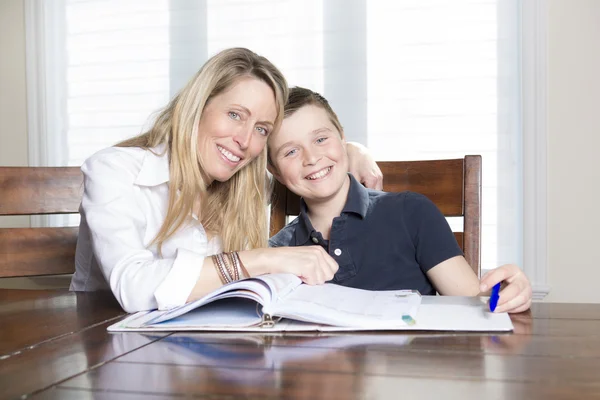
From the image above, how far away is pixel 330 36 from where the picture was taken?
2.80 meters

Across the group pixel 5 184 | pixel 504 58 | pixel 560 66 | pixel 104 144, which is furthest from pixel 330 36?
pixel 5 184

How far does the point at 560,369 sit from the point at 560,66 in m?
2.19

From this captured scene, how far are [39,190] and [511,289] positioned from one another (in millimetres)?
1127

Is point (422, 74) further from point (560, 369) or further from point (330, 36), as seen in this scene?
point (560, 369)

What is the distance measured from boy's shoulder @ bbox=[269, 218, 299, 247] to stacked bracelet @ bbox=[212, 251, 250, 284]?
50 centimetres

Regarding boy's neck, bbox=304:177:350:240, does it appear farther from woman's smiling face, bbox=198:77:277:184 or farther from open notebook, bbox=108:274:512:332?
open notebook, bbox=108:274:512:332

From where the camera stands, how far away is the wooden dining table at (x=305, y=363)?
515mm

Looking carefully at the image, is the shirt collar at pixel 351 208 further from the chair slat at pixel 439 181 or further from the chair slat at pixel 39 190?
the chair slat at pixel 39 190

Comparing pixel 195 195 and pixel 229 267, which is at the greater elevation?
pixel 195 195

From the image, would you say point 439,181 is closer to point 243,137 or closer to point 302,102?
point 302,102

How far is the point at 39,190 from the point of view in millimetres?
1525

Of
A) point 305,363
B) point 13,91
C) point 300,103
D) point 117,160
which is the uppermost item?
point 13,91

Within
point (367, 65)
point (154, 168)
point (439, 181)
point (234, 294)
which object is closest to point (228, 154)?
point (154, 168)

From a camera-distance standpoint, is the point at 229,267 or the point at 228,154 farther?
the point at 228,154
